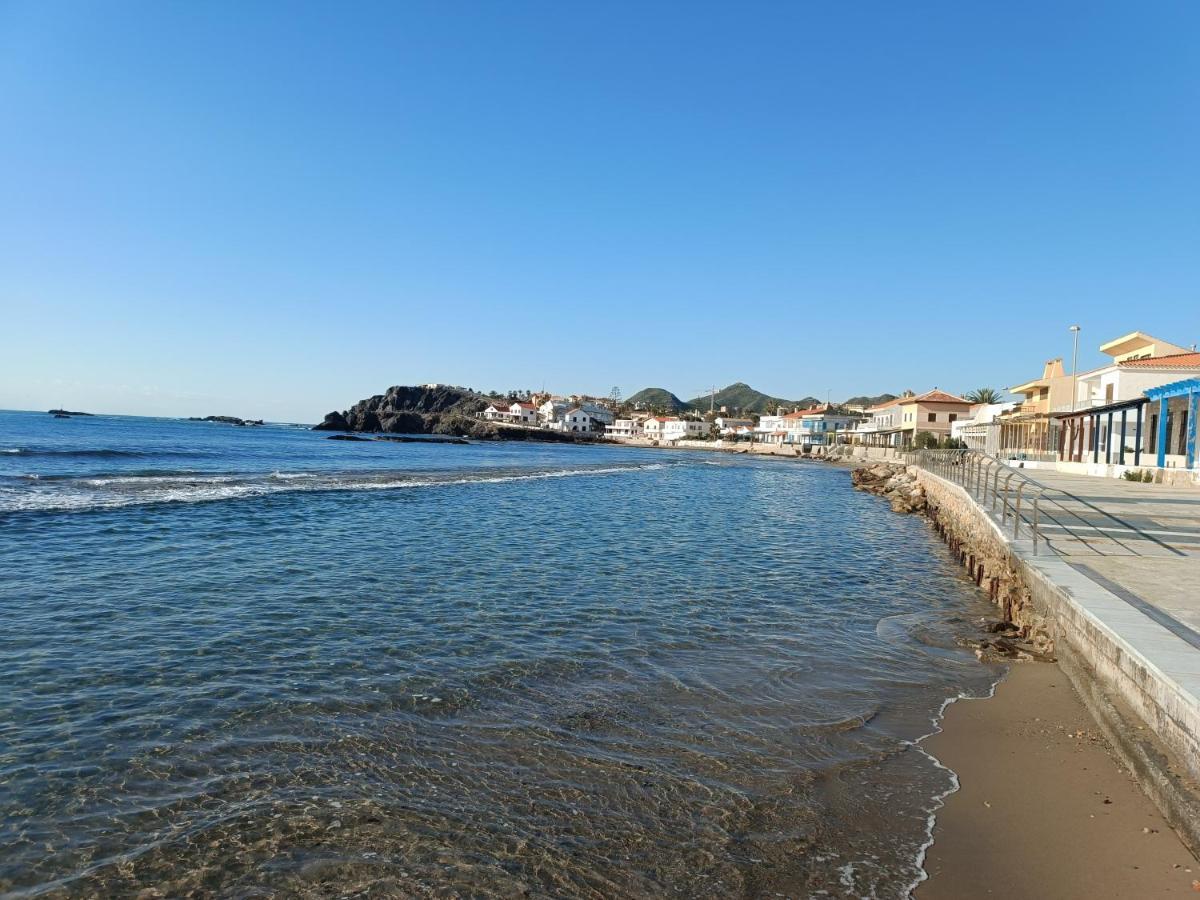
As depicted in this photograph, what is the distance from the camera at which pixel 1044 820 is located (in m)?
5.00

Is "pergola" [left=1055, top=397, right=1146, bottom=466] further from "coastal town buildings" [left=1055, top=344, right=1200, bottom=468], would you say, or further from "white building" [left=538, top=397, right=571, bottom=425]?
"white building" [left=538, top=397, right=571, bottom=425]

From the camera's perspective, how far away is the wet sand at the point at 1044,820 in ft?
14.0

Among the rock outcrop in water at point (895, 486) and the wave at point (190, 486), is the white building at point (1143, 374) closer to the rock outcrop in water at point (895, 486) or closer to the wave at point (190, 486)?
the rock outcrop in water at point (895, 486)

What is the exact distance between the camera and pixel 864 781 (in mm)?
5648

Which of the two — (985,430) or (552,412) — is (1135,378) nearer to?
(985,430)

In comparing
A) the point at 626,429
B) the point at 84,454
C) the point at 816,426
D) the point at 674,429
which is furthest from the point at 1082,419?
the point at 626,429

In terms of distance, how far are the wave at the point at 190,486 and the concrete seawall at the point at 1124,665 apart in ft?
73.6

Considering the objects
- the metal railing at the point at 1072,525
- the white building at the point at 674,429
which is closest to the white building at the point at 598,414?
the white building at the point at 674,429

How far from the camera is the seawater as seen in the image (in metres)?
4.42

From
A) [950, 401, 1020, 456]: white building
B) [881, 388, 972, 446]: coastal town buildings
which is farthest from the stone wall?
[881, 388, 972, 446]: coastal town buildings

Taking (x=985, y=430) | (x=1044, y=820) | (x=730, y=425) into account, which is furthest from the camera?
(x=730, y=425)

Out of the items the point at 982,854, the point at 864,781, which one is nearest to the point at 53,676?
the point at 864,781

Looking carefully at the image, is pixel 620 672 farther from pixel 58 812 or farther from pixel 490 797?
pixel 58 812

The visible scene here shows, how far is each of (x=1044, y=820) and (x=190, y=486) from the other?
30911mm
